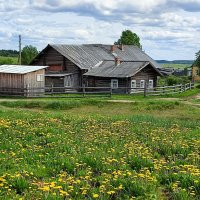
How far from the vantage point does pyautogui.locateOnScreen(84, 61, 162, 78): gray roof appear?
44.2m

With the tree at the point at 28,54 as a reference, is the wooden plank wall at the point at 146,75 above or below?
below

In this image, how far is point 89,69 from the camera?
4841 cm

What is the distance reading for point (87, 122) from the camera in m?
16.5

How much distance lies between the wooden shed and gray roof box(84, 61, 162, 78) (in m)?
7.51

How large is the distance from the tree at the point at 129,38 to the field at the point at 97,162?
69.5 meters

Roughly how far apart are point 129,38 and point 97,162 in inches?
3032

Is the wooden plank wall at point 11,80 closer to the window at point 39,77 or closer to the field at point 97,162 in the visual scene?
the window at point 39,77

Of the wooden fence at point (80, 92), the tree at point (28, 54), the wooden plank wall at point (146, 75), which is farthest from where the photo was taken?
the tree at point (28, 54)

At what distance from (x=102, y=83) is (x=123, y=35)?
40339 mm

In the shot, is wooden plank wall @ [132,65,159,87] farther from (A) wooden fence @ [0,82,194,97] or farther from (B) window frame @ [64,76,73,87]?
(B) window frame @ [64,76,73,87]

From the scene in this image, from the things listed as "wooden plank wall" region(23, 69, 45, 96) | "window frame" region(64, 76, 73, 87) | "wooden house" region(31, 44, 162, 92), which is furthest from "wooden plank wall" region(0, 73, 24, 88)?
"window frame" region(64, 76, 73, 87)

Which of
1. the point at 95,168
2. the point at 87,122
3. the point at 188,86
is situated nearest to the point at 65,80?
the point at 188,86

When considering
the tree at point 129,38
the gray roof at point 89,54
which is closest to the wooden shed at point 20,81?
the gray roof at point 89,54

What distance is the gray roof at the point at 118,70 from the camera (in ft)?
145
